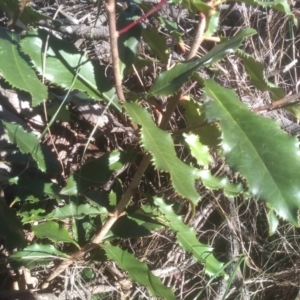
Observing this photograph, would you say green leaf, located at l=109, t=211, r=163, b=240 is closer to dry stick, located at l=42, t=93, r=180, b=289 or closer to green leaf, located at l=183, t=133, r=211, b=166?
dry stick, located at l=42, t=93, r=180, b=289

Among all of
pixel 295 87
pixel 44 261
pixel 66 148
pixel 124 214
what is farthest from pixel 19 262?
pixel 295 87

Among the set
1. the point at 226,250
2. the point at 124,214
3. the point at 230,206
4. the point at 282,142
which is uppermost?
the point at 282,142

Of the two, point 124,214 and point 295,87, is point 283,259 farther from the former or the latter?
point 124,214

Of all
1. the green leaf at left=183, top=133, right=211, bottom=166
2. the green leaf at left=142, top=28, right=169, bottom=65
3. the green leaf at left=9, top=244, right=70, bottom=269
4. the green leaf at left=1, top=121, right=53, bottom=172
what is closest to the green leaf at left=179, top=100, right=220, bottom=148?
the green leaf at left=183, top=133, right=211, bottom=166

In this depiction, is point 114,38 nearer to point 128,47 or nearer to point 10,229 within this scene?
point 128,47

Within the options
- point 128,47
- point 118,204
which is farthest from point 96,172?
point 128,47
